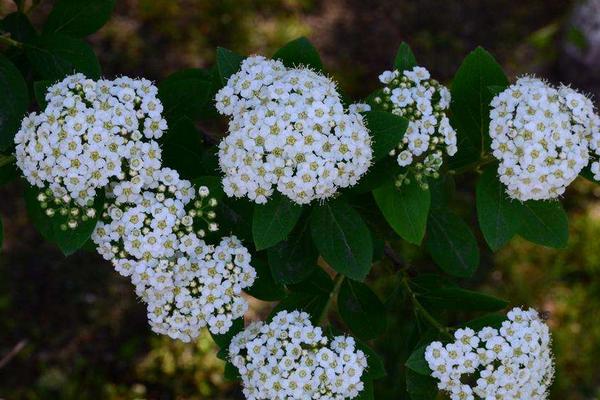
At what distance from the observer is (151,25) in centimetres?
596

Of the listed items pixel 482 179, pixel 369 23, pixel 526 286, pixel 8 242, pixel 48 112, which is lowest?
pixel 8 242

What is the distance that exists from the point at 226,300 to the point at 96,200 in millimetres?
589

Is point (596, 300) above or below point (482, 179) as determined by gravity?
below

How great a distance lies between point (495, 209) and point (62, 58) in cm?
183

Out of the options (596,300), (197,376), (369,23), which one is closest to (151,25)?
(369,23)

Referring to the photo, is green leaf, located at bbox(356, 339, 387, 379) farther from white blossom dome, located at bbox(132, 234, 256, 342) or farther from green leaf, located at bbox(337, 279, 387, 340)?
white blossom dome, located at bbox(132, 234, 256, 342)

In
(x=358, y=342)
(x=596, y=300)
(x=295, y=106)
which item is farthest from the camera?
(x=596, y=300)

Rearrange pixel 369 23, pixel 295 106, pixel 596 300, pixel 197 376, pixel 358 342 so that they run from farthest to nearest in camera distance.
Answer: pixel 369 23 < pixel 596 300 < pixel 197 376 < pixel 358 342 < pixel 295 106

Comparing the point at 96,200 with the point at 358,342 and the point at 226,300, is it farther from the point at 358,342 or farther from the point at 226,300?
the point at 358,342

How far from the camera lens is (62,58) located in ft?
9.97

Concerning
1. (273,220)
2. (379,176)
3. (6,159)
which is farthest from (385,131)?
(6,159)

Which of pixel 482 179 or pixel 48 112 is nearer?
pixel 48 112

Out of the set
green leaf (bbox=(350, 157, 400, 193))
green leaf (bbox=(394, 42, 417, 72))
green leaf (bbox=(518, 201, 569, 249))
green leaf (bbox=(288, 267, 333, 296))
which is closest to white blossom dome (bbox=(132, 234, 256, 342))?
green leaf (bbox=(288, 267, 333, 296))

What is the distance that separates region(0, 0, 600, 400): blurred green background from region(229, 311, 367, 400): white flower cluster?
2.07 meters
